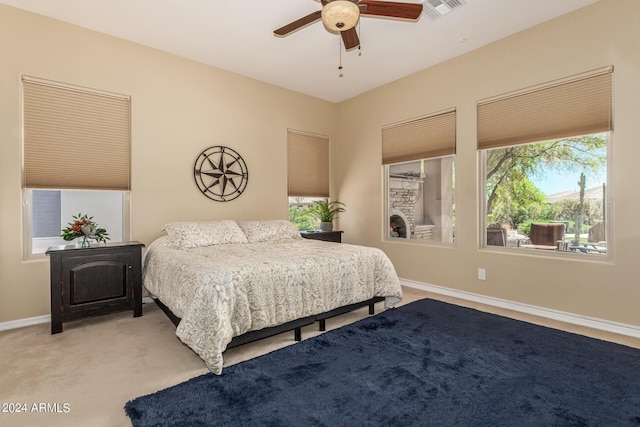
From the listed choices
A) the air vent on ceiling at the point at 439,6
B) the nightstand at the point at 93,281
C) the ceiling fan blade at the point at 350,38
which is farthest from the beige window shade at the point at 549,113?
the nightstand at the point at 93,281

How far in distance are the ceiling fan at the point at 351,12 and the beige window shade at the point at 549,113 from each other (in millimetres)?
1774

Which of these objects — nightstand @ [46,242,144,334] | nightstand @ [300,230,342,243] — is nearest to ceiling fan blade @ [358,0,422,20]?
nightstand @ [300,230,342,243]

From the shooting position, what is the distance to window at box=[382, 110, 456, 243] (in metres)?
4.21

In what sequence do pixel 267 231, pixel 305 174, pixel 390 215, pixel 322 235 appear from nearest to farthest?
pixel 267 231 < pixel 322 235 < pixel 390 215 < pixel 305 174

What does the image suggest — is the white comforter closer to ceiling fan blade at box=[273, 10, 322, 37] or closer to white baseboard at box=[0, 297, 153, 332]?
white baseboard at box=[0, 297, 153, 332]

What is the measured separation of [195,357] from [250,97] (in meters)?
3.59

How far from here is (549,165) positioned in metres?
3.41

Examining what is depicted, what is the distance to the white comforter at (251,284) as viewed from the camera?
2152 millimetres

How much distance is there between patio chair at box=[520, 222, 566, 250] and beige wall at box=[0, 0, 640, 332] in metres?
0.19

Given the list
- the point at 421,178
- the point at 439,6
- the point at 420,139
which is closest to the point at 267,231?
the point at 421,178

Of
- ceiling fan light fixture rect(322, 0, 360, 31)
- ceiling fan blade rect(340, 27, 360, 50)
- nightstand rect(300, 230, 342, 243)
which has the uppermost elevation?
ceiling fan blade rect(340, 27, 360, 50)

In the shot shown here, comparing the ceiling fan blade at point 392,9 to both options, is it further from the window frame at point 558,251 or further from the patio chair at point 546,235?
the patio chair at point 546,235

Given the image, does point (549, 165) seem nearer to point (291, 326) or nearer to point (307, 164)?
point (291, 326)

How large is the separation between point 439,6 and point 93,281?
13.6ft
